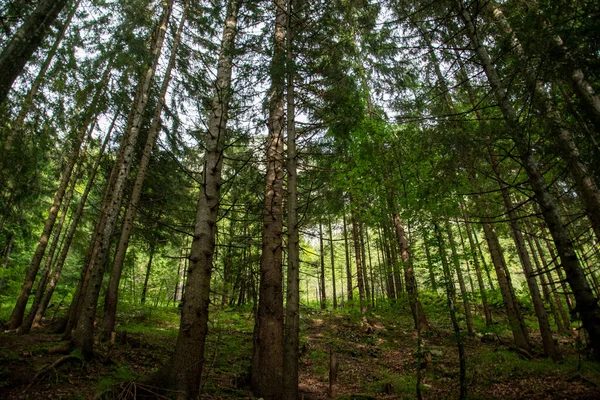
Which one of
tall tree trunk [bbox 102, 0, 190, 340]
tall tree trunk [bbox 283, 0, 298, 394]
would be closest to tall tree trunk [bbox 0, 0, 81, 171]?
tall tree trunk [bbox 102, 0, 190, 340]

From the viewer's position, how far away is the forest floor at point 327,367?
527cm

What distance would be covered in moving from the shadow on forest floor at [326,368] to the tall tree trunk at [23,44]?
15.3 ft

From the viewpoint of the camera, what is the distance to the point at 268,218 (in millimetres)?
7168

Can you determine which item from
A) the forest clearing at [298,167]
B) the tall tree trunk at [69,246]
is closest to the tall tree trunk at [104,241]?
the forest clearing at [298,167]

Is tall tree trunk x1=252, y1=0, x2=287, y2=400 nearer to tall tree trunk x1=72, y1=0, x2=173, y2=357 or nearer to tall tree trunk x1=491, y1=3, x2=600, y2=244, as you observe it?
tall tree trunk x1=72, y1=0, x2=173, y2=357

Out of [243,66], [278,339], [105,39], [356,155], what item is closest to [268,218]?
[278,339]

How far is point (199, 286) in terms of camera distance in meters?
4.43

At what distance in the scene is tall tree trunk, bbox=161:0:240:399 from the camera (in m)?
4.04

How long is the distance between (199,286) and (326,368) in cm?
713

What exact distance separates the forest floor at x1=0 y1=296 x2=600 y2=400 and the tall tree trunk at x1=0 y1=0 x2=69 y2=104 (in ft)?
15.2

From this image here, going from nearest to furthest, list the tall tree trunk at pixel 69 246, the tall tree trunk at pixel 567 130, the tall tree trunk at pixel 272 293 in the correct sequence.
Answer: the tall tree trunk at pixel 567 130 < the tall tree trunk at pixel 272 293 < the tall tree trunk at pixel 69 246

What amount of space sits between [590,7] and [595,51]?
65 centimetres

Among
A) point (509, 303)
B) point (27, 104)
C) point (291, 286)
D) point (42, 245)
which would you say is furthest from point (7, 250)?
point (509, 303)

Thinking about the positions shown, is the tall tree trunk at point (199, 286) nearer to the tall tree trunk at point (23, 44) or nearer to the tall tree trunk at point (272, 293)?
the tall tree trunk at point (272, 293)
